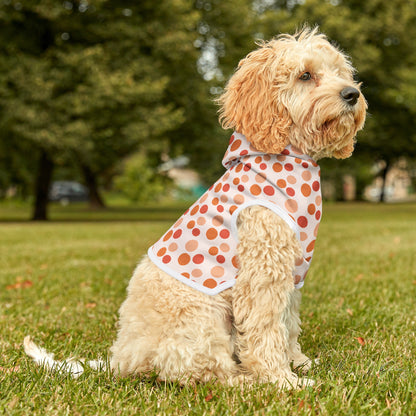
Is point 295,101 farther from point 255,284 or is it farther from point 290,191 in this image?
point 255,284

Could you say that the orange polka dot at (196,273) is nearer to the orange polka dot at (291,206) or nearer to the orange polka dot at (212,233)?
the orange polka dot at (212,233)

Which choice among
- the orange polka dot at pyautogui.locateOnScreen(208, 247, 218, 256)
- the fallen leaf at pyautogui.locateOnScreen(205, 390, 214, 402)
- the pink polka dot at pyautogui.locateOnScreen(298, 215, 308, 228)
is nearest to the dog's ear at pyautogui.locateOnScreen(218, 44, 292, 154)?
the pink polka dot at pyautogui.locateOnScreen(298, 215, 308, 228)

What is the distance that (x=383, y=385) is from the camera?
2.96 metres

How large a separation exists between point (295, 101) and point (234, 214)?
2.64 ft

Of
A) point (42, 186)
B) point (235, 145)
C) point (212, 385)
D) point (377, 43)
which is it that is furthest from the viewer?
point (377, 43)

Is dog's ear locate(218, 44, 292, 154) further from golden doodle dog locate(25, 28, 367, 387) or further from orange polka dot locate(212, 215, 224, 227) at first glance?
orange polka dot locate(212, 215, 224, 227)

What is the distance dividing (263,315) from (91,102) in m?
16.2

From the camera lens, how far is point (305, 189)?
3.14 meters

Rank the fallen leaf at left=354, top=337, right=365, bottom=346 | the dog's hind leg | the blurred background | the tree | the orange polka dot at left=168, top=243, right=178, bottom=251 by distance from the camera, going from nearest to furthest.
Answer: the orange polka dot at left=168, top=243, right=178, bottom=251 → the dog's hind leg → the fallen leaf at left=354, top=337, right=365, bottom=346 → the blurred background → the tree

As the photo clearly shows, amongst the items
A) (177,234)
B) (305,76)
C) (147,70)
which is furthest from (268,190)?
(147,70)

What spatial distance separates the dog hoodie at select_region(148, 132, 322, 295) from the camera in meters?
3.06

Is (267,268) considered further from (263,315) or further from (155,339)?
(155,339)

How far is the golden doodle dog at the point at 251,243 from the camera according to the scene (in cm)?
299

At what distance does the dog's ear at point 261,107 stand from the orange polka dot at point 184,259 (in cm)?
81
